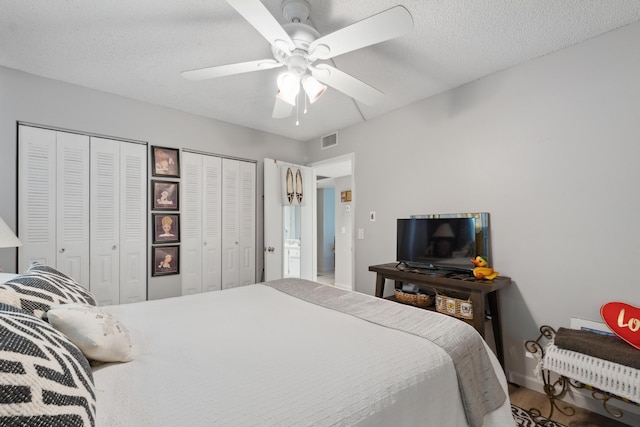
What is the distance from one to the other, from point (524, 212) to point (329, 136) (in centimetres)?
247

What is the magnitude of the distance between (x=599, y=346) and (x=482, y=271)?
2.41 feet

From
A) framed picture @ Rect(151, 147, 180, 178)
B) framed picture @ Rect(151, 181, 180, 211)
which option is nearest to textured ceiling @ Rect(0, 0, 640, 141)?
framed picture @ Rect(151, 147, 180, 178)

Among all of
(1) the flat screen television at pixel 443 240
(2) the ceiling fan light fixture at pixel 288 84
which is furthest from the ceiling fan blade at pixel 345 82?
(1) the flat screen television at pixel 443 240

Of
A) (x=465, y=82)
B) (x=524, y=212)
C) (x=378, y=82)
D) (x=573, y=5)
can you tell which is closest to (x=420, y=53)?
(x=378, y=82)

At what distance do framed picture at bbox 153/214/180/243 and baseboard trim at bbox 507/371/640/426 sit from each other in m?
3.37

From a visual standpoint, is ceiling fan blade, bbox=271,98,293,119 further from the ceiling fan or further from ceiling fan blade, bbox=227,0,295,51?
ceiling fan blade, bbox=227,0,295,51

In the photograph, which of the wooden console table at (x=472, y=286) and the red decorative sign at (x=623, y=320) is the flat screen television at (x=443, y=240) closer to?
the wooden console table at (x=472, y=286)

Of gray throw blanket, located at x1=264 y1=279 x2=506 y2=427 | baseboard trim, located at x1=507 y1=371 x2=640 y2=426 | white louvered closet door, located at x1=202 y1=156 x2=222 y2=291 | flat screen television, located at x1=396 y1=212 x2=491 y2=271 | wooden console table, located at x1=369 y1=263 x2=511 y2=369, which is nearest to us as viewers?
gray throw blanket, located at x1=264 y1=279 x2=506 y2=427

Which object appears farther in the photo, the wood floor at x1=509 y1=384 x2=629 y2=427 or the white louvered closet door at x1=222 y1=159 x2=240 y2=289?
the white louvered closet door at x1=222 y1=159 x2=240 y2=289

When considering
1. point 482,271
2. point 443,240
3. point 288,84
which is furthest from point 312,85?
point 482,271

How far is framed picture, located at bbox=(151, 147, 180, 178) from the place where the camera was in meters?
3.00

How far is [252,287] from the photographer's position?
2.23 meters

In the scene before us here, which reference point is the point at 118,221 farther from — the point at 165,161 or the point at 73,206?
the point at 165,161

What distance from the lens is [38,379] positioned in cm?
57
